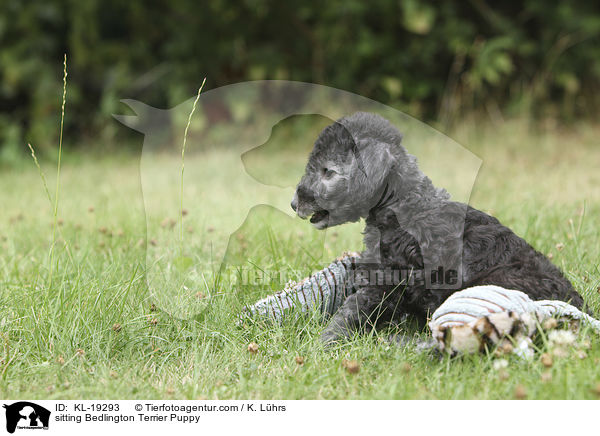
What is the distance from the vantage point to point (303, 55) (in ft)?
27.7

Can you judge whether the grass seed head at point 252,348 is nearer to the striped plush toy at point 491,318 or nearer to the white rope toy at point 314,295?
the white rope toy at point 314,295

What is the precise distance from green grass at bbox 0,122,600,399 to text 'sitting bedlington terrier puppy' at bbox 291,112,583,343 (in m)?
0.16

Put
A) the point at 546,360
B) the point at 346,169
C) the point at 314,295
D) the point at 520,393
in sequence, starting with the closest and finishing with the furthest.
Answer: the point at 520,393
the point at 546,360
the point at 346,169
the point at 314,295

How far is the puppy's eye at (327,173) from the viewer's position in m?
2.34

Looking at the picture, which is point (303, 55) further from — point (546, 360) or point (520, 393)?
point (520, 393)

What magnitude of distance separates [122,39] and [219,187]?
18.6ft

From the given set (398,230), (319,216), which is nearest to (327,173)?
(319,216)

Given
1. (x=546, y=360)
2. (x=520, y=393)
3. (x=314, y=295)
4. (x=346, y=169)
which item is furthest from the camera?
(x=314, y=295)

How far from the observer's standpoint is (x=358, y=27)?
26.4 feet

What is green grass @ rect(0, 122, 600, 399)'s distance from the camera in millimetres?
2145

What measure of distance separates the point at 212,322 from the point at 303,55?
6.44m
